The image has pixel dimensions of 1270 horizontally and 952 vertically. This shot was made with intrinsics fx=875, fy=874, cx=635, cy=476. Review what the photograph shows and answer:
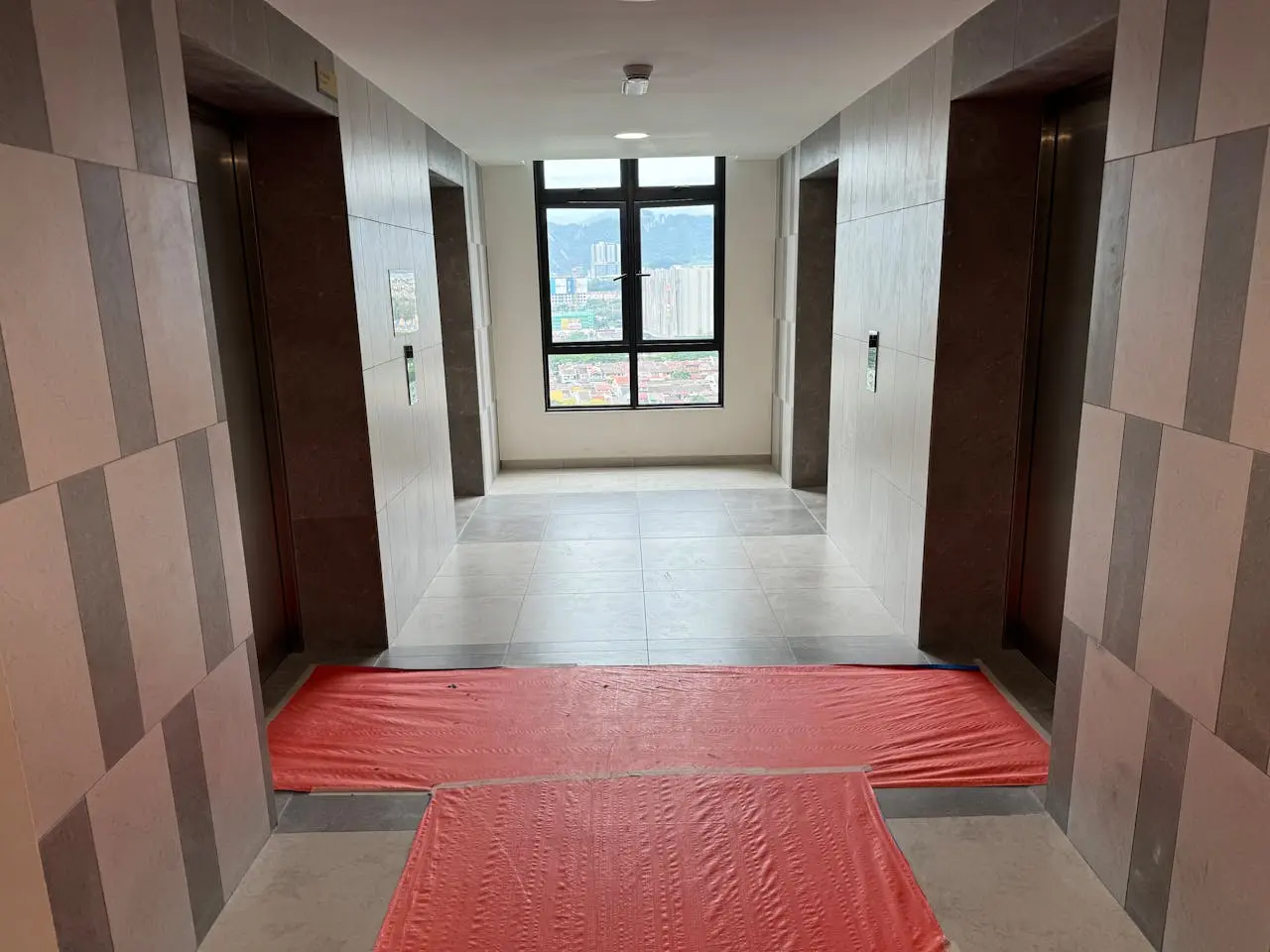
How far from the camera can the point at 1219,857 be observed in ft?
5.89

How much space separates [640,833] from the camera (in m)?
2.51

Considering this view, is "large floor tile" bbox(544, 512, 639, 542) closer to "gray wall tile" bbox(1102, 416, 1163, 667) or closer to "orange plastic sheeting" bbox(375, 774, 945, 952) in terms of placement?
"orange plastic sheeting" bbox(375, 774, 945, 952)

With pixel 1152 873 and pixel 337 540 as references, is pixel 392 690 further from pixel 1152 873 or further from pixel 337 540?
pixel 1152 873

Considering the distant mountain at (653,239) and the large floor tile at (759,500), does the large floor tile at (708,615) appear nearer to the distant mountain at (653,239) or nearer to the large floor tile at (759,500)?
the large floor tile at (759,500)

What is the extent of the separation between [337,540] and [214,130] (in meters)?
1.66

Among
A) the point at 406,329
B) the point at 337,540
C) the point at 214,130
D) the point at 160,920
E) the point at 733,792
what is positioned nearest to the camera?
the point at 160,920

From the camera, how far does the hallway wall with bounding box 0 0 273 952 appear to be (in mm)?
1529

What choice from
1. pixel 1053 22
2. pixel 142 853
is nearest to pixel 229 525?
pixel 142 853

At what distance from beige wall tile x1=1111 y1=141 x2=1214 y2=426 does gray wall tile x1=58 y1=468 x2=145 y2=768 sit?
2278 mm

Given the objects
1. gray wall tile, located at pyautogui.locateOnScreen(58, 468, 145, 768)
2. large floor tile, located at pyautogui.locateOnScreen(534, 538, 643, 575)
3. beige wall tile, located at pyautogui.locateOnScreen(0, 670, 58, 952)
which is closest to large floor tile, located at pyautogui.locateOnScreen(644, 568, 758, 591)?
large floor tile, located at pyautogui.locateOnScreen(534, 538, 643, 575)

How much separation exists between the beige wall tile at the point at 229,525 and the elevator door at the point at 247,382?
886 mm

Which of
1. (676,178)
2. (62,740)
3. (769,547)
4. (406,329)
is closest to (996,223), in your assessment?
(769,547)

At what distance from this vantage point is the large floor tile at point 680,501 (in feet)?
19.8

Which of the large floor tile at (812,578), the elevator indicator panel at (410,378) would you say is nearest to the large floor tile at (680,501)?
the large floor tile at (812,578)
